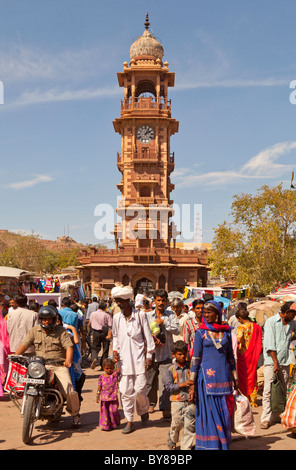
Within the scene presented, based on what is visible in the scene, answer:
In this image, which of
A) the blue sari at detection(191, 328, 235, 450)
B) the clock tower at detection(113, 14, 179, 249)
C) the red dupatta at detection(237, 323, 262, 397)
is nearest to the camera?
the blue sari at detection(191, 328, 235, 450)

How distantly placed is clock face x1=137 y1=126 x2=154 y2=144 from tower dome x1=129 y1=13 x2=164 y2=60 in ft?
23.8

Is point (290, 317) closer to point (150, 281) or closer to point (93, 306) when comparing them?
point (93, 306)

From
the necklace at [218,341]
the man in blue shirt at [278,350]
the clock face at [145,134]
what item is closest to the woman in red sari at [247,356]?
the man in blue shirt at [278,350]

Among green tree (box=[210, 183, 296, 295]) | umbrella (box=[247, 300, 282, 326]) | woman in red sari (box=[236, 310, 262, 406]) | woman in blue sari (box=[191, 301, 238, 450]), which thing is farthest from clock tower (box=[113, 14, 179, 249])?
woman in blue sari (box=[191, 301, 238, 450])

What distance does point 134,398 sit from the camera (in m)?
6.14

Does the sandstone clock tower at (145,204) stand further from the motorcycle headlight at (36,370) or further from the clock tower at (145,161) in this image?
the motorcycle headlight at (36,370)

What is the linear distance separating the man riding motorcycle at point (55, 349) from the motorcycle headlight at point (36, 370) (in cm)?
31

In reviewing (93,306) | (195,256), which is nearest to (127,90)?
(195,256)

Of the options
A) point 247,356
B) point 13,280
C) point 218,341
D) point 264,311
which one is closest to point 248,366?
point 247,356

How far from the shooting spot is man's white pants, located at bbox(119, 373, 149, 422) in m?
6.06

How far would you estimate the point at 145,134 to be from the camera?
1656 inches

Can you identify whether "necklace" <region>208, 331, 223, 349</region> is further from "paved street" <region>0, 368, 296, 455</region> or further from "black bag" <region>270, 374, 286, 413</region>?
"black bag" <region>270, 374, 286, 413</region>

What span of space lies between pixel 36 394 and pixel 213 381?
2002 millimetres
